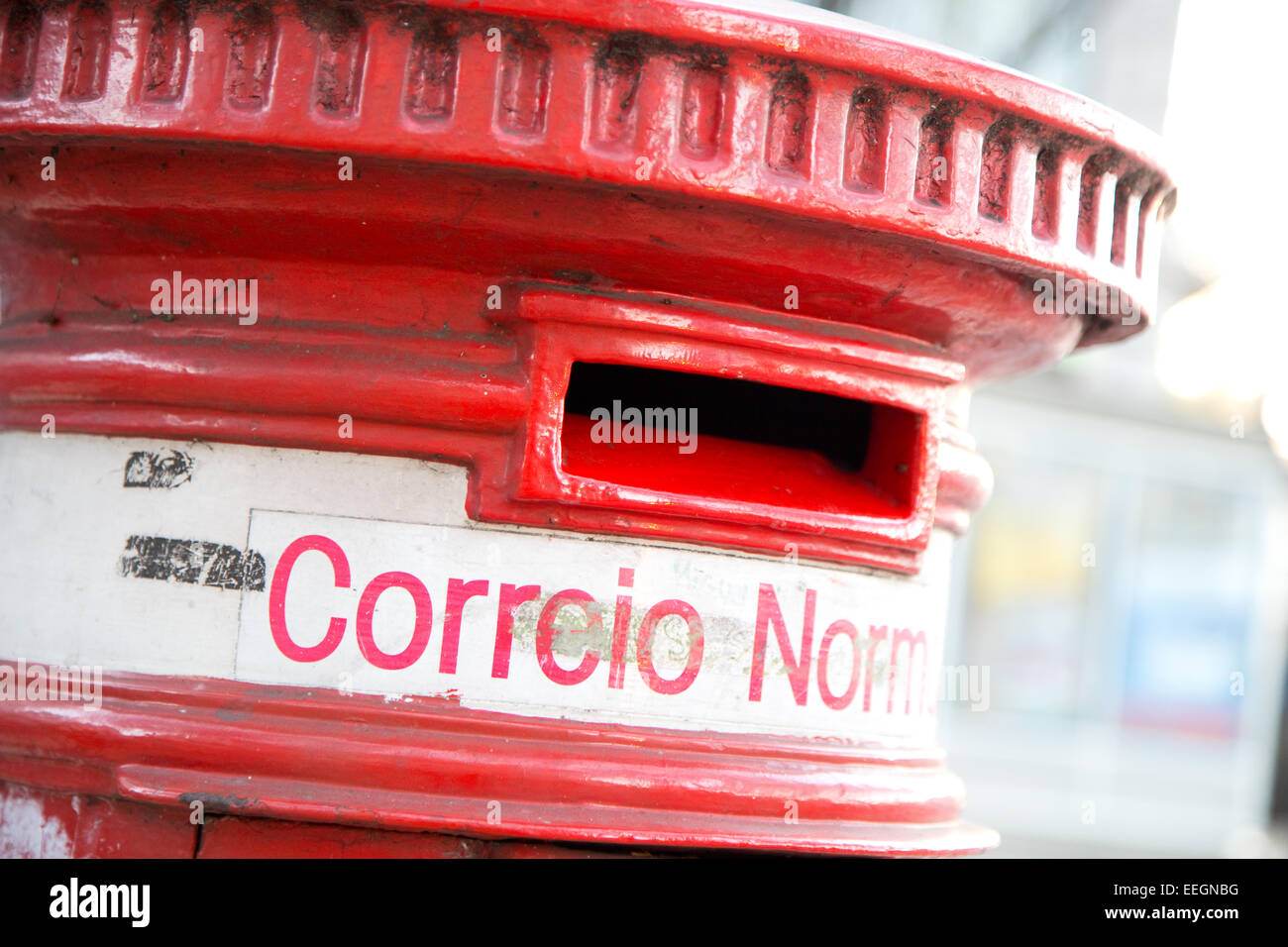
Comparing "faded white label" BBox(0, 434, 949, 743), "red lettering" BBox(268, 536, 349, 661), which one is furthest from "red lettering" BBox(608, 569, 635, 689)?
"red lettering" BBox(268, 536, 349, 661)

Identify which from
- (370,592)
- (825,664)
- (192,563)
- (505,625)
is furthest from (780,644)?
(192,563)

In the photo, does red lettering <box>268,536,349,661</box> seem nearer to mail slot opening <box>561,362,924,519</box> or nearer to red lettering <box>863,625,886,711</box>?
mail slot opening <box>561,362,924,519</box>

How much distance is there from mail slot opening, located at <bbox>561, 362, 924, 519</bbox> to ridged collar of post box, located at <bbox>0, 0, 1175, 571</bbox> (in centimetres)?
1

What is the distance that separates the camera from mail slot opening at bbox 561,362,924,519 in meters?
1.23

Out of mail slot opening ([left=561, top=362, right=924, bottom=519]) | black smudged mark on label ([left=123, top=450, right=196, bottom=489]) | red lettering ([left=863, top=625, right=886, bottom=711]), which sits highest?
mail slot opening ([left=561, top=362, right=924, bottom=519])

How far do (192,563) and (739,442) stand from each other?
1.76 feet

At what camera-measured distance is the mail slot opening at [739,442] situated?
4.02ft

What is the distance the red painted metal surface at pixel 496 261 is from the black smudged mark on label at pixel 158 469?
0.09ft

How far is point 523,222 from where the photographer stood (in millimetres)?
1085

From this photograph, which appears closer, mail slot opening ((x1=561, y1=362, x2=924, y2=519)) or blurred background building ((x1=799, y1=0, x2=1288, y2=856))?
mail slot opening ((x1=561, y1=362, x2=924, y2=519))

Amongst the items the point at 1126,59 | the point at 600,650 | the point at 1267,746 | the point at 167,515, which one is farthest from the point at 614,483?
the point at 1267,746

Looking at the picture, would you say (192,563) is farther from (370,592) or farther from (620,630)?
(620,630)

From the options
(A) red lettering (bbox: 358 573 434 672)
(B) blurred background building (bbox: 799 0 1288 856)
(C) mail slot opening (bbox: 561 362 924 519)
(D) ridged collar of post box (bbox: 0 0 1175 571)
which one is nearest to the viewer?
(D) ridged collar of post box (bbox: 0 0 1175 571)

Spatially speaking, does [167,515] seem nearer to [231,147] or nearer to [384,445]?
[384,445]
